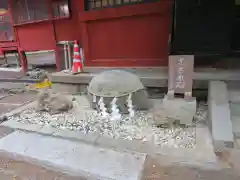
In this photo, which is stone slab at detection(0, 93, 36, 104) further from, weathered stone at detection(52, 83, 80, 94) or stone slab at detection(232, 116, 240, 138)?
stone slab at detection(232, 116, 240, 138)

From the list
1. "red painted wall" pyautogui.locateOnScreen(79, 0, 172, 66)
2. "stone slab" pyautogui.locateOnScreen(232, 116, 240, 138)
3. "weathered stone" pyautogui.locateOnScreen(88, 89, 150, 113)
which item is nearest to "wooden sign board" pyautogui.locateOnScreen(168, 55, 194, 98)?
"weathered stone" pyautogui.locateOnScreen(88, 89, 150, 113)

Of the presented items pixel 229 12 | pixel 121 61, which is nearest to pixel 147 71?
pixel 121 61

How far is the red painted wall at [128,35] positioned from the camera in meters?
3.74

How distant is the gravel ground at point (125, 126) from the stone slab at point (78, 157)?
297 mm

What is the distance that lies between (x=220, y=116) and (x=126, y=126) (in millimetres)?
1130

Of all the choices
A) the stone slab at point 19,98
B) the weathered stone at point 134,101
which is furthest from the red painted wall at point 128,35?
the stone slab at point 19,98

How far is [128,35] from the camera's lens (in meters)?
4.05

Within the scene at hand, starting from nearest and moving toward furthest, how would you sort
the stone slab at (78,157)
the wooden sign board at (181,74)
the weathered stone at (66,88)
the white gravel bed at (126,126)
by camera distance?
the stone slab at (78,157) < the white gravel bed at (126,126) < the wooden sign board at (181,74) < the weathered stone at (66,88)

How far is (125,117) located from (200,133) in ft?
3.37

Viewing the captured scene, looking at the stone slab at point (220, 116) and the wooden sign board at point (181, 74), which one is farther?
the wooden sign board at point (181, 74)

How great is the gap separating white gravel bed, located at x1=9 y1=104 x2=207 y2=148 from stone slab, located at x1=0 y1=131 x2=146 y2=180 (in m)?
0.30

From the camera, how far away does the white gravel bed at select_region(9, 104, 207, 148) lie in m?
2.31

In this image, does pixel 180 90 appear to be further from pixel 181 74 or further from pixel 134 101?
pixel 134 101

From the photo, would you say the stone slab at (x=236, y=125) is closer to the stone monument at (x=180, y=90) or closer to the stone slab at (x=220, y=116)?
the stone slab at (x=220, y=116)
